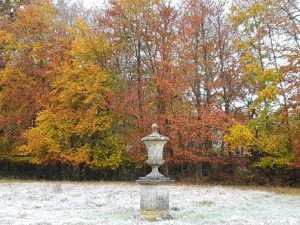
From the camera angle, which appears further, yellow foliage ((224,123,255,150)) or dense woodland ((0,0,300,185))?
dense woodland ((0,0,300,185))

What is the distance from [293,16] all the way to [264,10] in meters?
3.78

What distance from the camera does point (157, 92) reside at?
30125 millimetres

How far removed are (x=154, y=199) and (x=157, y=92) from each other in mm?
17942

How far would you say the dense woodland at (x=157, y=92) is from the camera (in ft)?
89.7

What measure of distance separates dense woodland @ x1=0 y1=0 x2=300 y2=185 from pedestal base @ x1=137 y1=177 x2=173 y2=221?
45.4 feet

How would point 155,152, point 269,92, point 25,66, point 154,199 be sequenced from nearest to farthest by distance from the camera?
point 154,199
point 155,152
point 269,92
point 25,66

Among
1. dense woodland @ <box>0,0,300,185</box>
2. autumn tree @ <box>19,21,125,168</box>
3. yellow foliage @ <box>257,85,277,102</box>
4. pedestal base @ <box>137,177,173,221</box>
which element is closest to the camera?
pedestal base @ <box>137,177,173,221</box>

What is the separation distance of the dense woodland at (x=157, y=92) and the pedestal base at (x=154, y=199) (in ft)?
45.4

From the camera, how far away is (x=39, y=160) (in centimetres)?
Answer: 3170

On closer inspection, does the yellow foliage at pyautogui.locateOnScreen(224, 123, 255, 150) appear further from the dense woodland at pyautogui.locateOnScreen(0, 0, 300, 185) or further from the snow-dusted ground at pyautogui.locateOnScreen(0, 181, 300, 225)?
the snow-dusted ground at pyautogui.locateOnScreen(0, 181, 300, 225)

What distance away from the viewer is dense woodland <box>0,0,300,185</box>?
1077 inches

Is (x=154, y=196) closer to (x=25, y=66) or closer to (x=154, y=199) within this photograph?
(x=154, y=199)

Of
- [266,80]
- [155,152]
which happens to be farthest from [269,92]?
[155,152]

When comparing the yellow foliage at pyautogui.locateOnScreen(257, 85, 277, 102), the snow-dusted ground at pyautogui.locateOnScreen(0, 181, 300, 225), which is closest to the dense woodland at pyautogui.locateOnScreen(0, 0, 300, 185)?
the yellow foliage at pyautogui.locateOnScreen(257, 85, 277, 102)
